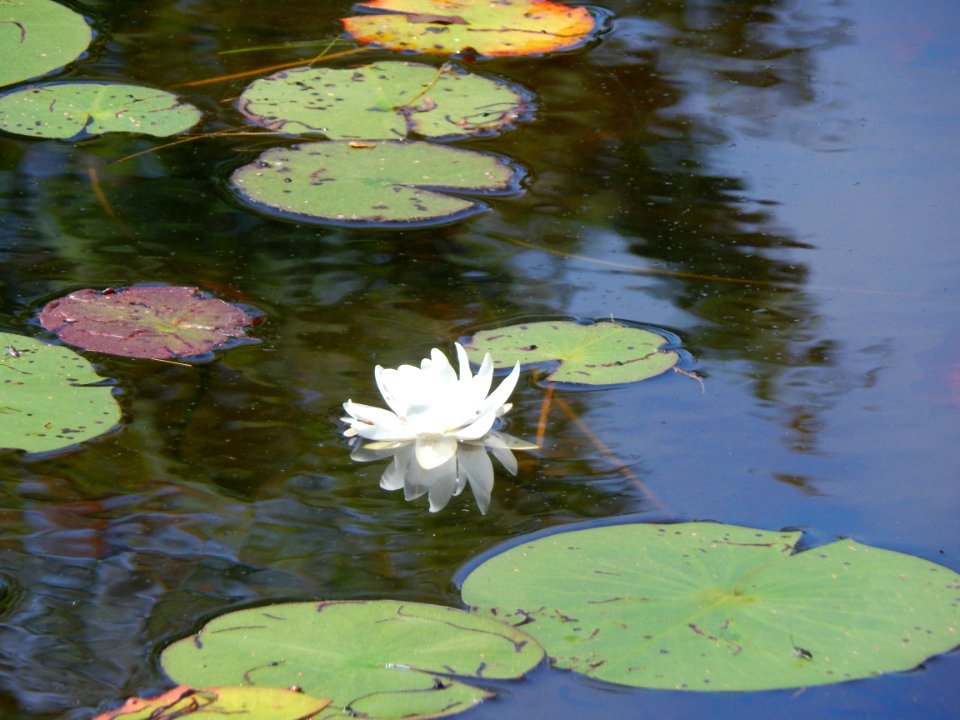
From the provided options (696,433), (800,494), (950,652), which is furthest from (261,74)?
(950,652)

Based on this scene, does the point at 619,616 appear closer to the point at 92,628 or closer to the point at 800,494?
the point at 800,494

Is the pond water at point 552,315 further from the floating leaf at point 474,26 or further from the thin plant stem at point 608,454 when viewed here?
the floating leaf at point 474,26

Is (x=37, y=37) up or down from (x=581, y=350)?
up

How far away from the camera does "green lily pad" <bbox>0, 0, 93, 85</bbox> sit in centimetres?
345

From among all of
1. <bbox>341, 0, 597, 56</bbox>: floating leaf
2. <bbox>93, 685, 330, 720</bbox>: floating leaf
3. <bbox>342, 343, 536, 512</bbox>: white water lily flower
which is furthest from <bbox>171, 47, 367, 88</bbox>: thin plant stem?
<bbox>93, 685, 330, 720</bbox>: floating leaf

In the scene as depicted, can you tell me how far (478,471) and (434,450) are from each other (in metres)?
0.09

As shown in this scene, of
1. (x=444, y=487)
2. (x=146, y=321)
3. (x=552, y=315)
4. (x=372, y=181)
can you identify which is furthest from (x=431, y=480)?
(x=372, y=181)

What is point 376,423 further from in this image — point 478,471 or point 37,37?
point 37,37

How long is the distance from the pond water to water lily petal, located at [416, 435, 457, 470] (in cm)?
9

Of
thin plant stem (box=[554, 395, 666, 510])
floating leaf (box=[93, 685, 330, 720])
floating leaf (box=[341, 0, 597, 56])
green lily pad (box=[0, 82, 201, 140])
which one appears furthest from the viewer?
floating leaf (box=[341, 0, 597, 56])

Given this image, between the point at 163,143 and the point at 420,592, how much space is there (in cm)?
189

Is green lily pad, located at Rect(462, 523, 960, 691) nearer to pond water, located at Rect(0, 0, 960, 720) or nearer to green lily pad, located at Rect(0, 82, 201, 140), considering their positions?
pond water, located at Rect(0, 0, 960, 720)

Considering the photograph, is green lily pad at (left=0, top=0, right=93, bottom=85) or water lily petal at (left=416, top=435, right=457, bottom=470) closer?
water lily petal at (left=416, top=435, right=457, bottom=470)

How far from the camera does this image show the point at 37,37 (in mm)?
3641
